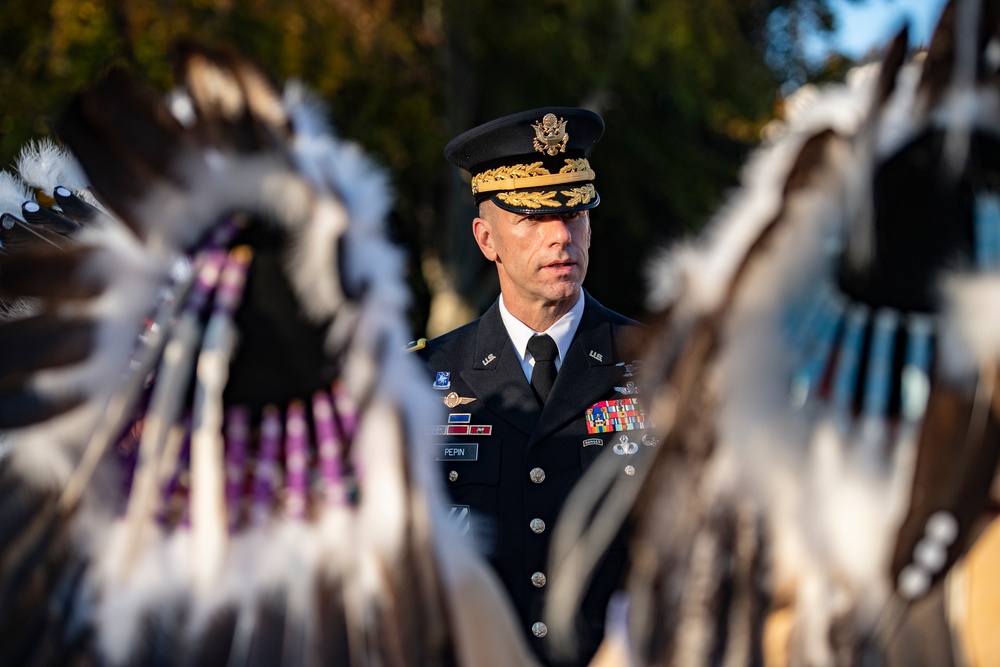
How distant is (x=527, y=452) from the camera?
2854mm

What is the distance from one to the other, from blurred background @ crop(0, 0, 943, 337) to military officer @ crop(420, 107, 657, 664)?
242 inches

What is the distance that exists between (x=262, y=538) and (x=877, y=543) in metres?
0.85

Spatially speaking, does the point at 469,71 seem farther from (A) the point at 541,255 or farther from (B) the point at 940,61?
(B) the point at 940,61

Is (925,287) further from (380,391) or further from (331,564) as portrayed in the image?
(331,564)

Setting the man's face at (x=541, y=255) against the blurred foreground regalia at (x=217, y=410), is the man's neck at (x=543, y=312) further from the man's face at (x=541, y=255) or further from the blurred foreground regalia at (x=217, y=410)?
the blurred foreground regalia at (x=217, y=410)

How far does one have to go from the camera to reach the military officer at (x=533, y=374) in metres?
2.71

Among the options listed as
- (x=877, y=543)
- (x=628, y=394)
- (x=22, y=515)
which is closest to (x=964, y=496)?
(x=877, y=543)

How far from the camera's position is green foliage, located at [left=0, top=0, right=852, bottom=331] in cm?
945

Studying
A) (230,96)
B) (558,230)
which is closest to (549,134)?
(558,230)

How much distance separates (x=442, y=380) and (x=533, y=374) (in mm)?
276

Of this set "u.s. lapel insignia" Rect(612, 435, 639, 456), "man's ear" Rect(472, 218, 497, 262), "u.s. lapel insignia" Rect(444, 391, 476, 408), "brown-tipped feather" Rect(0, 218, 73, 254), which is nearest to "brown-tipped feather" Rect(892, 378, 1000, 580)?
"u.s. lapel insignia" Rect(612, 435, 639, 456)

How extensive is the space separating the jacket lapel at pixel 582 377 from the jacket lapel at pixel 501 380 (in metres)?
0.04

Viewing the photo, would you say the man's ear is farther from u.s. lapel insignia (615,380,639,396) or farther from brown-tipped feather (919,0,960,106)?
brown-tipped feather (919,0,960,106)

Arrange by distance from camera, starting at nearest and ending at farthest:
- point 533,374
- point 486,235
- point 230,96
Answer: point 230,96
point 533,374
point 486,235
